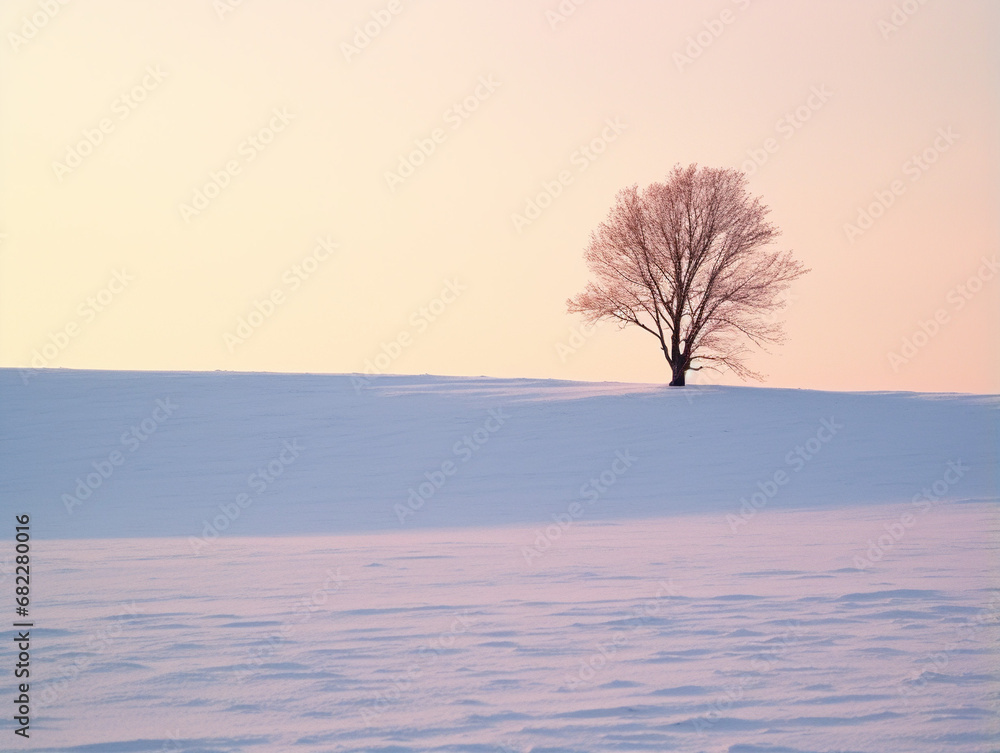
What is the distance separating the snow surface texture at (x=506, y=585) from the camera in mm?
4824

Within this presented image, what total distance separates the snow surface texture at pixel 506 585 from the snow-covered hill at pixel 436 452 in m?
0.11

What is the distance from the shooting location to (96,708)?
5.20 metres

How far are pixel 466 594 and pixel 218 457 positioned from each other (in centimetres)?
1331

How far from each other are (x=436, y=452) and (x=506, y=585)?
1177 cm

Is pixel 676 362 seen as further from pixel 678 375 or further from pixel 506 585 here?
pixel 506 585

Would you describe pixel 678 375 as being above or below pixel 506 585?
above

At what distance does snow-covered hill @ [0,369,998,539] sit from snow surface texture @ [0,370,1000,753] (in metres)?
0.11

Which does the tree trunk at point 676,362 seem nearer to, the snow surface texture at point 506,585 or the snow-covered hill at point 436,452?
the snow-covered hill at point 436,452

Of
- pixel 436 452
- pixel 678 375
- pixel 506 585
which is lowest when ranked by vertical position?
pixel 506 585

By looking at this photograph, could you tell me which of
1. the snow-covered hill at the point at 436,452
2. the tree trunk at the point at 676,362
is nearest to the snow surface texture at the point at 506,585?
the snow-covered hill at the point at 436,452

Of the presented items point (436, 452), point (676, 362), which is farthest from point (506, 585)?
point (676, 362)

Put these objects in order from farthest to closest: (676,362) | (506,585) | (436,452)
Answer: (676,362), (436,452), (506,585)

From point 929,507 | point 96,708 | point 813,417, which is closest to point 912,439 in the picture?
point 813,417

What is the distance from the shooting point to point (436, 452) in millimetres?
20078
